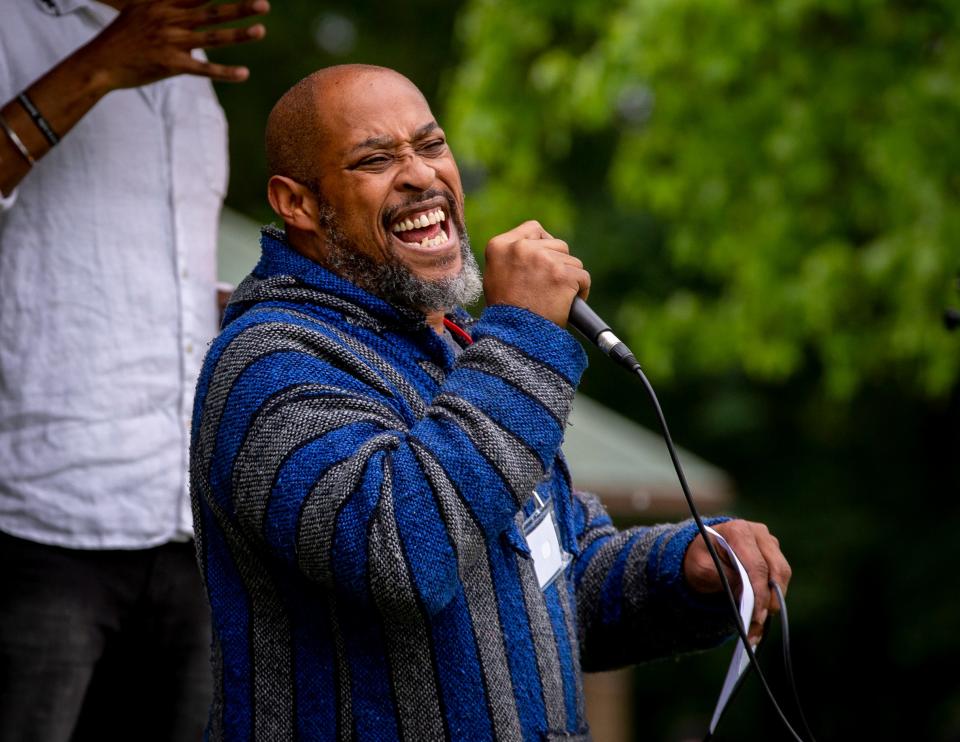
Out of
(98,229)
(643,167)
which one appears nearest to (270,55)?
(643,167)

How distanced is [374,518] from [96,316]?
1.06 m

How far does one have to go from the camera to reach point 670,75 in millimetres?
7379

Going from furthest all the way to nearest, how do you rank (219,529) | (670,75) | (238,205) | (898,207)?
(238,205), (670,75), (898,207), (219,529)

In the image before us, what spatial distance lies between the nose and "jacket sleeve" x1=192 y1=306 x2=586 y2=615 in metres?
0.35

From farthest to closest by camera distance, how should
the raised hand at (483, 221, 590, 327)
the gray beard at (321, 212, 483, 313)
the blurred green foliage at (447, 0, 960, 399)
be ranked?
the blurred green foliage at (447, 0, 960, 399) → the gray beard at (321, 212, 483, 313) → the raised hand at (483, 221, 590, 327)

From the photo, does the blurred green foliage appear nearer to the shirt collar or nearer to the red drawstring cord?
the shirt collar

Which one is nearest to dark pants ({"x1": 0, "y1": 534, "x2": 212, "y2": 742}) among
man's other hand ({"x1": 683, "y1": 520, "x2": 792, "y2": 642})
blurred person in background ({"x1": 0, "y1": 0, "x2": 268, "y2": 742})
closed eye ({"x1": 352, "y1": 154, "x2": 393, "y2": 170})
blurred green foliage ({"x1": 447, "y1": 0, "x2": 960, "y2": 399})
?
blurred person in background ({"x1": 0, "y1": 0, "x2": 268, "y2": 742})

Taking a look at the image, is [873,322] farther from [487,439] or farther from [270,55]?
[270,55]

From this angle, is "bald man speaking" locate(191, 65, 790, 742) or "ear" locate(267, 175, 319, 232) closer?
"bald man speaking" locate(191, 65, 790, 742)

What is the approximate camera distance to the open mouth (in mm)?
2410

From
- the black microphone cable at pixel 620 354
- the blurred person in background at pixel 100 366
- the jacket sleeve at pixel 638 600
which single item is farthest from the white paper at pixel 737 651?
the blurred person in background at pixel 100 366

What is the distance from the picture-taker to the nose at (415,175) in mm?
2385

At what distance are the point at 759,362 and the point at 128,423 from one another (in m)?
5.31

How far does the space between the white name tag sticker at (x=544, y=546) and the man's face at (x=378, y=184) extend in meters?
0.42
